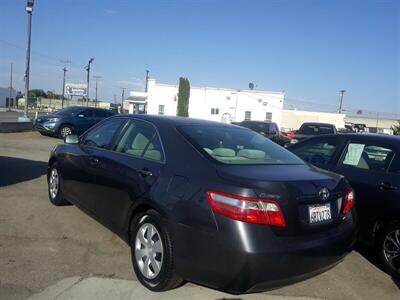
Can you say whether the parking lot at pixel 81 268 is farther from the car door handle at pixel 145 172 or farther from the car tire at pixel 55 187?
the car door handle at pixel 145 172

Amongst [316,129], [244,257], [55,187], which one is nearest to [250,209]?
[244,257]

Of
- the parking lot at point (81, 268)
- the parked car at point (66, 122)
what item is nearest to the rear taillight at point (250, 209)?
the parking lot at point (81, 268)

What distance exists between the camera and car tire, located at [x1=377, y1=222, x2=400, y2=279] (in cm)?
480

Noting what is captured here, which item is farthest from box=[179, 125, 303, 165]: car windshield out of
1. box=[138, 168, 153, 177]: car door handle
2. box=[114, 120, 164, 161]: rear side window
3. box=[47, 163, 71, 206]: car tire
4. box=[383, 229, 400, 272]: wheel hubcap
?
box=[47, 163, 71, 206]: car tire

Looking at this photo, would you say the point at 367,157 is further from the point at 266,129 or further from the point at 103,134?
the point at 266,129

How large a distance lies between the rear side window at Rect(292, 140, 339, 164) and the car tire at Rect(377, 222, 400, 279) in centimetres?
128

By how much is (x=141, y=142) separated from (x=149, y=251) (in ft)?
4.01

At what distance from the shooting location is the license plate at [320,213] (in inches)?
141

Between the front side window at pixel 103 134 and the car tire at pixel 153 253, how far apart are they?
1408mm

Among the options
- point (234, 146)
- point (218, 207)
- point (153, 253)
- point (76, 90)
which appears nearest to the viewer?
point (218, 207)

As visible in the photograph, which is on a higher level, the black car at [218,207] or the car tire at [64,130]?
the black car at [218,207]

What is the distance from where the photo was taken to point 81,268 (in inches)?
173

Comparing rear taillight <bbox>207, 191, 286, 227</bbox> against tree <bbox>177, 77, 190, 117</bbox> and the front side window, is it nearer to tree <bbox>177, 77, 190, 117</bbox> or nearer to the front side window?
the front side window

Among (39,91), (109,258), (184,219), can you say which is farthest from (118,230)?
(39,91)
